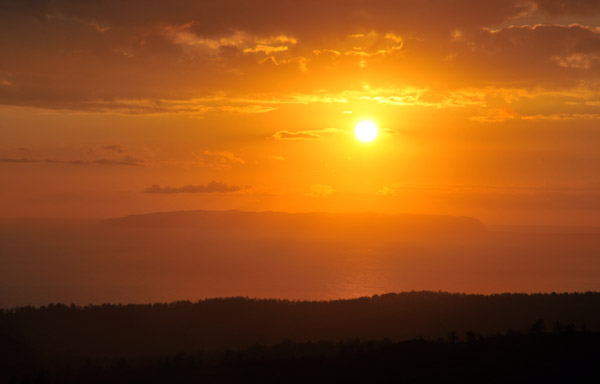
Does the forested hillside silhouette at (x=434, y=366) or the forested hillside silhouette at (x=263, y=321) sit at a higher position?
the forested hillside silhouette at (x=263, y=321)

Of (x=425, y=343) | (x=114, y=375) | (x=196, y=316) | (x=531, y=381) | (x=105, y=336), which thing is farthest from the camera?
(x=196, y=316)

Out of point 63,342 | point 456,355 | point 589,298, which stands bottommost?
point 456,355

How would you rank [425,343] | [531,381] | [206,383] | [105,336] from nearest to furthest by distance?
[531,381]
[425,343]
[206,383]
[105,336]

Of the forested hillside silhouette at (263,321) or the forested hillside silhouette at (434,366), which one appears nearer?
the forested hillside silhouette at (434,366)

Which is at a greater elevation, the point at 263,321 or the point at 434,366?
the point at 263,321

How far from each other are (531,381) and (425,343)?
16049 mm

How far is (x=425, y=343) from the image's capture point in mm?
55406

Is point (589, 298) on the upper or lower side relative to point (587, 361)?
upper

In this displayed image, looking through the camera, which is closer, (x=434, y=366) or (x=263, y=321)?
(x=434, y=366)

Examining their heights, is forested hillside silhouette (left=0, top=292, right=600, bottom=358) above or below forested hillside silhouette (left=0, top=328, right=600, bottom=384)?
above

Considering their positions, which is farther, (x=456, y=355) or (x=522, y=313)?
(x=522, y=313)

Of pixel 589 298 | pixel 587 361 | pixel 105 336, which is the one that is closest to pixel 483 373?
pixel 587 361

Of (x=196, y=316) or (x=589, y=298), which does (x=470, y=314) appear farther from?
(x=196, y=316)

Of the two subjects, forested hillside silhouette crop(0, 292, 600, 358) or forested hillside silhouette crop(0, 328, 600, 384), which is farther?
forested hillside silhouette crop(0, 292, 600, 358)
